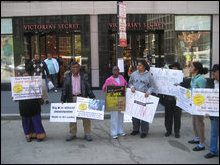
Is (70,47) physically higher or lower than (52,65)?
higher

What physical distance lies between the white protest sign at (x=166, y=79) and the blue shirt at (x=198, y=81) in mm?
602

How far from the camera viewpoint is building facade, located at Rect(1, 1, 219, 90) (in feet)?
41.8

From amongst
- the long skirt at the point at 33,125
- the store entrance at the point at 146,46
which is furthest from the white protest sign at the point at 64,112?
the store entrance at the point at 146,46

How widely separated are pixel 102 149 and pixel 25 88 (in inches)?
87.5

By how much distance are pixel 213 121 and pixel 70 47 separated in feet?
33.1

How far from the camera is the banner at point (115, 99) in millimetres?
5824

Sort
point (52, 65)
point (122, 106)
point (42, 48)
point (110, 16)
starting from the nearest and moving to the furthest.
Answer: point (122, 106) → point (52, 65) → point (110, 16) → point (42, 48)

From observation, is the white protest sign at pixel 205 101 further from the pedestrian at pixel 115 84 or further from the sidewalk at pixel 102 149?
the pedestrian at pixel 115 84

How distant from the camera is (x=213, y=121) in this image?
183 inches

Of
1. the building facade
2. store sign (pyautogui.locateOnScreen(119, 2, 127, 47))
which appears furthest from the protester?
the building facade

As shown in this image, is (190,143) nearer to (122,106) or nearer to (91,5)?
(122,106)

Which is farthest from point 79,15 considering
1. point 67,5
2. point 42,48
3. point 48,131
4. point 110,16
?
point 48,131

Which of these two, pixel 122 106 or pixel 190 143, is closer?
pixel 190 143

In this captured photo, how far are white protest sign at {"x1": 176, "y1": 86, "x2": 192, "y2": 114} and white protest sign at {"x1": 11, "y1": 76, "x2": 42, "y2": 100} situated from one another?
10.5 feet
